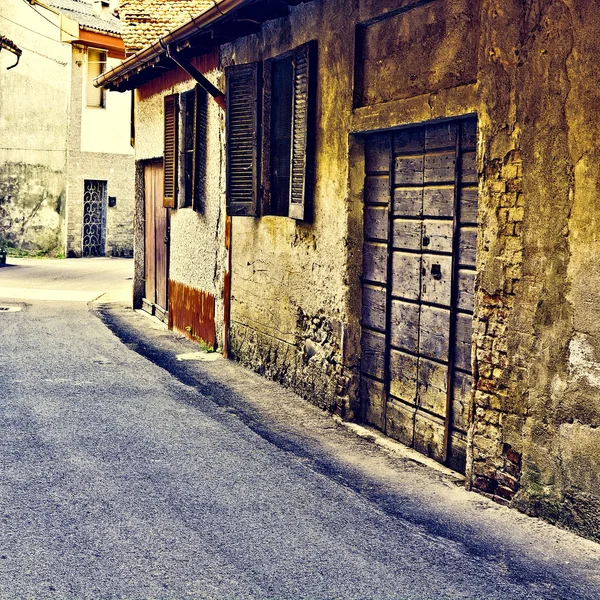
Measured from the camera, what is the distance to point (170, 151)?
12.5 metres

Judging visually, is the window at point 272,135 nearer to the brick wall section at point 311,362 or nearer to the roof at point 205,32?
Result: the roof at point 205,32

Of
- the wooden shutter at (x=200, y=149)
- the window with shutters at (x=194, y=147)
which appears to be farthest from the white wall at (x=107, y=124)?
the wooden shutter at (x=200, y=149)

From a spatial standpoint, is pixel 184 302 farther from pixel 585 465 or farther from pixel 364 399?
pixel 585 465

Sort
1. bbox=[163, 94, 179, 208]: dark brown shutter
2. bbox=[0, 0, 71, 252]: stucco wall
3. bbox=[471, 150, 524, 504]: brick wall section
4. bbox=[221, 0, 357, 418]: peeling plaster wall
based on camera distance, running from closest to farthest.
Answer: bbox=[471, 150, 524, 504]: brick wall section → bbox=[221, 0, 357, 418]: peeling plaster wall → bbox=[163, 94, 179, 208]: dark brown shutter → bbox=[0, 0, 71, 252]: stucco wall

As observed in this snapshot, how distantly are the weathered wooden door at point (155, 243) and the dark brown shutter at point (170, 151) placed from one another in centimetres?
75

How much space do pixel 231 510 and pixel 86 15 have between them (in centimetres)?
2588

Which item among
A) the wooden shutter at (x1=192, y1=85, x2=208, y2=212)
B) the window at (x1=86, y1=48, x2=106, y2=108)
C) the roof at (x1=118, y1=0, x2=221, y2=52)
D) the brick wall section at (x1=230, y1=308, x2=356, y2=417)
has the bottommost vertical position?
the brick wall section at (x1=230, y1=308, x2=356, y2=417)

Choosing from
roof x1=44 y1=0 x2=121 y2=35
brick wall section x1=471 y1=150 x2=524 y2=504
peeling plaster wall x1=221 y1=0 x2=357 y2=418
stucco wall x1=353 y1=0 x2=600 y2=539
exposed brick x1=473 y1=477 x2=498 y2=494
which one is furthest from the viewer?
roof x1=44 y1=0 x2=121 y2=35

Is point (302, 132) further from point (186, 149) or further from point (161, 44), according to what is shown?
point (186, 149)

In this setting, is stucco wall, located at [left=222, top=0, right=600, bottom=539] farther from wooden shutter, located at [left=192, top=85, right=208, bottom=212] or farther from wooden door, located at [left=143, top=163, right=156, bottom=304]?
wooden door, located at [left=143, top=163, right=156, bottom=304]

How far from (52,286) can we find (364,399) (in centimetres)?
1171

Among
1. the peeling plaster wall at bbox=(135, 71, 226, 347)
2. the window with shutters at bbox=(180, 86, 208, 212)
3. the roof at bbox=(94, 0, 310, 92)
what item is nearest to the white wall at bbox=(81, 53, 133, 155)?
the peeling plaster wall at bbox=(135, 71, 226, 347)

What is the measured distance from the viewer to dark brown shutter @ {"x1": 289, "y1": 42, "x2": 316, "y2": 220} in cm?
805

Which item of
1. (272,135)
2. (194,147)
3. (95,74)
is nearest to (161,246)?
(194,147)
